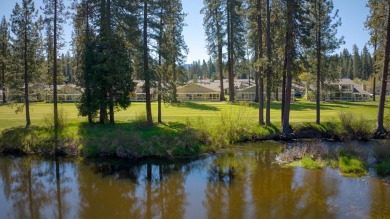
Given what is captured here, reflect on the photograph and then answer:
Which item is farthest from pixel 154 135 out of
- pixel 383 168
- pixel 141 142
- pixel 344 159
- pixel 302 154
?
pixel 383 168

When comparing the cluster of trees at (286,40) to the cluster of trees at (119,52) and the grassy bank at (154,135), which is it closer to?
the grassy bank at (154,135)

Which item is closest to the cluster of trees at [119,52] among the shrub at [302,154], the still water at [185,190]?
the still water at [185,190]

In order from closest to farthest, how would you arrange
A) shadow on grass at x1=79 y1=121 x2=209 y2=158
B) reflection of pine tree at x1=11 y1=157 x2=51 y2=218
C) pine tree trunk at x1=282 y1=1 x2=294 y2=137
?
reflection of pine tree at x1=11 y1=157 x2=51 y2=218 → shadow on grass at x1=79 y1=121 x2=209 y2=158 → pine tree trunk at x1=282 y1=1 x2=294 y2=137

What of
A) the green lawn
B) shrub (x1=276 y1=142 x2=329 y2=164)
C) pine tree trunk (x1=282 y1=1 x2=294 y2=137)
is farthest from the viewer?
the green lawn

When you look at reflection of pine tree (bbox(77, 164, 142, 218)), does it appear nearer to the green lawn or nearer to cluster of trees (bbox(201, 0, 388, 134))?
the green lawn

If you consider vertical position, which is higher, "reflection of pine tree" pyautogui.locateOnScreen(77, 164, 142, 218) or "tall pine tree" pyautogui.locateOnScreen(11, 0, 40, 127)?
"tall pine tree" pyautogui.locateOnScreen(11, 0, 40, 127)

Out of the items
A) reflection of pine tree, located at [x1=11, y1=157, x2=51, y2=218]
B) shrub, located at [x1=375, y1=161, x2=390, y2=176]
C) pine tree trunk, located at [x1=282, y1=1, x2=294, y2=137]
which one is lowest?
reflection of pine tree, located at [x1=11, y1=157, x2=51, y2=218]

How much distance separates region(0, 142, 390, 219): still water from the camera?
11773mm

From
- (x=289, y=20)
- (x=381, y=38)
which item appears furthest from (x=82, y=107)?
(x=381, y=38)

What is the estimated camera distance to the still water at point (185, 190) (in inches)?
464

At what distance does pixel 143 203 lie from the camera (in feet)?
42.2

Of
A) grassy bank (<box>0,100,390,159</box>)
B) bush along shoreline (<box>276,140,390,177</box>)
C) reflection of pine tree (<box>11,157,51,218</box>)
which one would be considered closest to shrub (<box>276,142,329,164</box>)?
bush along shoreline (<box>276,140,390,177</box>)

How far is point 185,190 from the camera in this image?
563 inches

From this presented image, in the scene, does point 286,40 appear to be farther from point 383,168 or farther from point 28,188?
point 28,188
